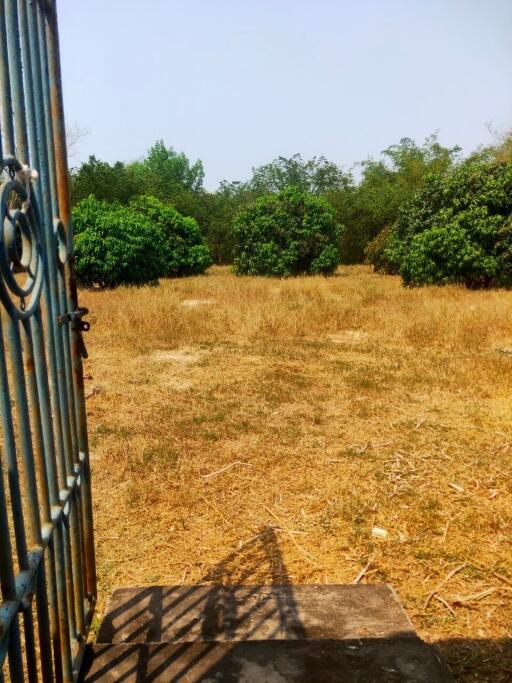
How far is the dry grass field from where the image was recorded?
3248 mm

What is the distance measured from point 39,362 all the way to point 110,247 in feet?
50.5

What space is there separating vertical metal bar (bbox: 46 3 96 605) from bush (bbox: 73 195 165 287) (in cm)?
1427

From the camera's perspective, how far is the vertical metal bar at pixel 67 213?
1.71m

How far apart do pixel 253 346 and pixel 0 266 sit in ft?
25.8

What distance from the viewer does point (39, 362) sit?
4.86 feet

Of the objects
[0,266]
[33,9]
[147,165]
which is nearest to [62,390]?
[0,266]

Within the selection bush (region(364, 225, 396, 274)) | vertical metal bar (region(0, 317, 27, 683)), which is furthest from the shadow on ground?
bush (region(364, 225, 396, 274))

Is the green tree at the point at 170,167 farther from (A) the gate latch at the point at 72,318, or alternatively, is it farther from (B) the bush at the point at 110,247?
(A) the gate latch at the point at 72,318

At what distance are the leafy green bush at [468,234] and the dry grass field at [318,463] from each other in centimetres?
566

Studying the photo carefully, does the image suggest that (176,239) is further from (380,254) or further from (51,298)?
(51,298)

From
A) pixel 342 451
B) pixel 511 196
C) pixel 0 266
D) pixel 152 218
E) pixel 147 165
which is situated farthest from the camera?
pixel 147 165

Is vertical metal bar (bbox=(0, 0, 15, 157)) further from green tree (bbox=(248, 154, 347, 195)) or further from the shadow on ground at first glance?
green tree (bbox=(248, 154, 347, 195))

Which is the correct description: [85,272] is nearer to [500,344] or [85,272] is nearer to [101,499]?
[500,344]

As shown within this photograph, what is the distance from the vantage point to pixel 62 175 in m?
1.85
